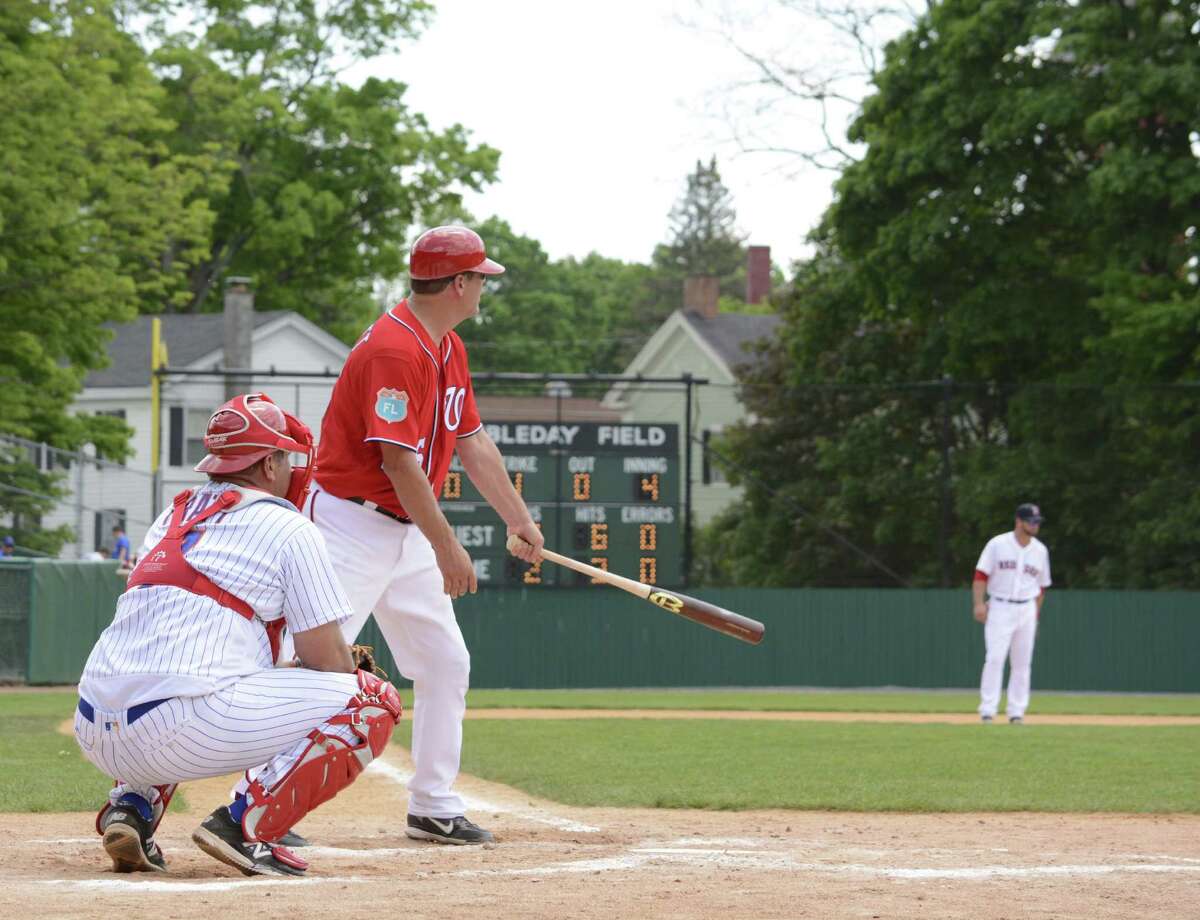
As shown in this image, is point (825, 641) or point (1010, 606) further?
point (825, 641)

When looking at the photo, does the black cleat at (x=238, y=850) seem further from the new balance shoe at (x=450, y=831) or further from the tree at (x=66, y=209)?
the tree at (x=66, y=209)

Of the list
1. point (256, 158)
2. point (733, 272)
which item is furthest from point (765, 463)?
point (733, 272)

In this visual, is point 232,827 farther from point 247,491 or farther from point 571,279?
point 571,279

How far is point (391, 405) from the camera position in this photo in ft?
19.9

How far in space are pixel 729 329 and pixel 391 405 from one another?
5097cm

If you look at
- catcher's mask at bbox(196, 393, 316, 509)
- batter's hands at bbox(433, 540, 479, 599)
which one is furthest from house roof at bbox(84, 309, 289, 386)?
catcher's mask at bbox(196, 393, 316, 509)

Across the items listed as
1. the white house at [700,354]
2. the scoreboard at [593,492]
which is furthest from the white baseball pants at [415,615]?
the white house at [700,354]

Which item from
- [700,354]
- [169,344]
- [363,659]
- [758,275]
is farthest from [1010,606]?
[758,275]

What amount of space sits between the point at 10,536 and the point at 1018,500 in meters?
13.7

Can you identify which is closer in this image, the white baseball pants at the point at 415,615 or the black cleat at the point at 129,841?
the black cleat at the point at 129,841

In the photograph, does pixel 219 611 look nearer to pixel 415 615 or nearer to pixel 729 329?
pixel 415 615

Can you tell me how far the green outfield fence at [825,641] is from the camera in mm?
22719

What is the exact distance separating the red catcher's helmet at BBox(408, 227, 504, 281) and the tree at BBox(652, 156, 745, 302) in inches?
3404

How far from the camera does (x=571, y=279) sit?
287 ft
